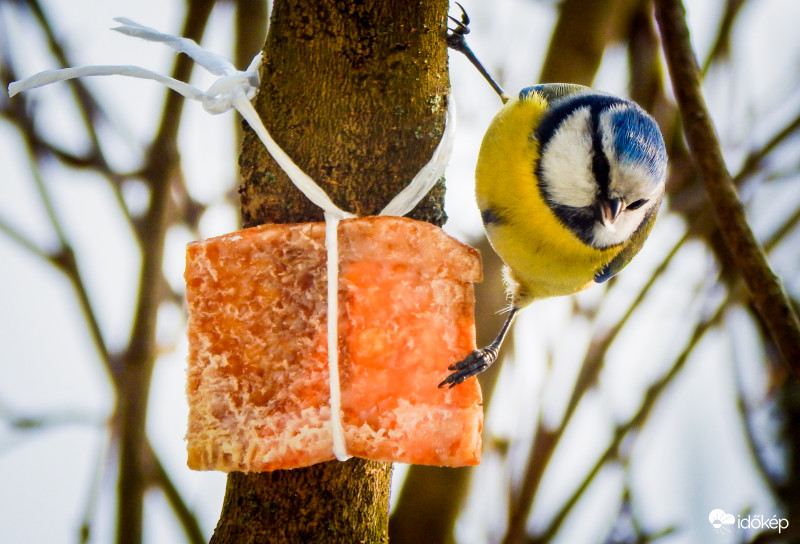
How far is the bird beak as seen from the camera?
0.74m

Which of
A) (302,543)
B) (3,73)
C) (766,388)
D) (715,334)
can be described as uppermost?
(3,73)

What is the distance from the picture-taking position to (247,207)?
1.76 feet

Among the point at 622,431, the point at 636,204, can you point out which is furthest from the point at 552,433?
the point at 636,204

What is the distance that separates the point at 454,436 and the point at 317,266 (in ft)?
0.50

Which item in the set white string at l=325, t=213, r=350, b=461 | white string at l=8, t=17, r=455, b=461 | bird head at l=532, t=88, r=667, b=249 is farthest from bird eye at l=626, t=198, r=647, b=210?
white string at l=325, t=213, r=350, b=461

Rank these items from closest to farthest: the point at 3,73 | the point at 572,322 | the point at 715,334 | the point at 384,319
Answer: the point at 384,319 < the point at 3,73 < the point at 572,322 < the point at 715,334

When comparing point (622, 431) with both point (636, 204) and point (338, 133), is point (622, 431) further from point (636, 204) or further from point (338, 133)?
point (338, 133)

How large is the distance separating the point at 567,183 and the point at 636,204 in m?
0.08

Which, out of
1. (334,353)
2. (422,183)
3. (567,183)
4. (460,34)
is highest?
(460,34)

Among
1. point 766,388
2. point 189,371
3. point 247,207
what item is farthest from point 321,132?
point 766,388

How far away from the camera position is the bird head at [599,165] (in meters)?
0.71

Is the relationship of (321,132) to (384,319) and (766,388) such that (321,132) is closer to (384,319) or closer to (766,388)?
Result: (384,319)

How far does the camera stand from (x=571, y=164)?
2.52 feet

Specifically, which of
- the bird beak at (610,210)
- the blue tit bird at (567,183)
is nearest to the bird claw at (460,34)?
the blue tit bird at (567,183)
